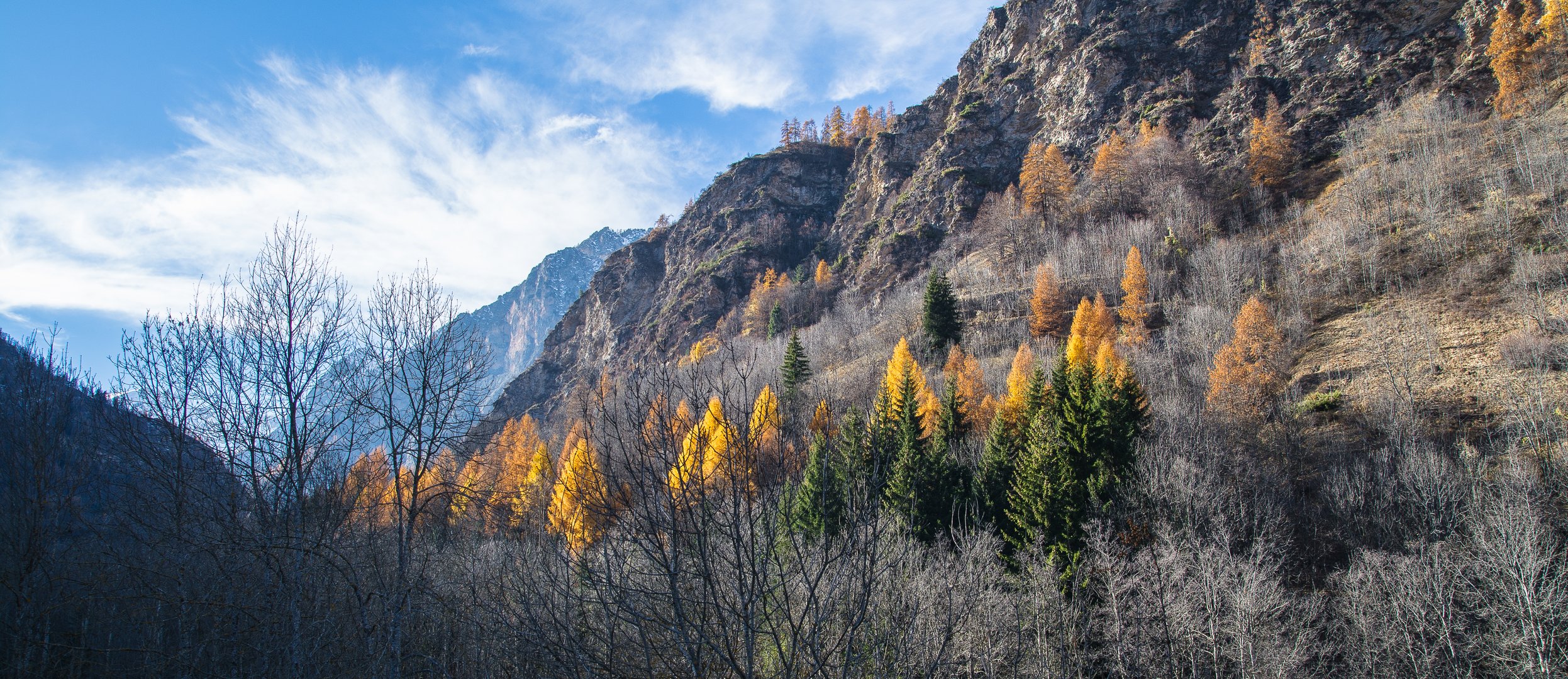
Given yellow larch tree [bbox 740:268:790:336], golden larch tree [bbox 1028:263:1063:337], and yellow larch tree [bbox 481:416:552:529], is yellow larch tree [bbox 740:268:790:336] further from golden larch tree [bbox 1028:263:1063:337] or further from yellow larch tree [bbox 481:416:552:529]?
yellow larch tree [bbox 481:416:552:529]

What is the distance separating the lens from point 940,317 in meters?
52.0

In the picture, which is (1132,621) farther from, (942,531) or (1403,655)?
(1403,655)

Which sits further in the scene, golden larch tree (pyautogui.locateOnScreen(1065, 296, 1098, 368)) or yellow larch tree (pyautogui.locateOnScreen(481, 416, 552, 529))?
golden larch tree (pyautogui.locateOnScreen(1065, 296, 1098, 368))

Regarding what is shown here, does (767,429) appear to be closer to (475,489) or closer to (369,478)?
(475,489)

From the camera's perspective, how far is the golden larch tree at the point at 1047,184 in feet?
233

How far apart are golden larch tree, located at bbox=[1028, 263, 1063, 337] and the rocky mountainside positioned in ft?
84.4

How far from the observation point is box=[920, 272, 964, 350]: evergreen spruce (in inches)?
2030

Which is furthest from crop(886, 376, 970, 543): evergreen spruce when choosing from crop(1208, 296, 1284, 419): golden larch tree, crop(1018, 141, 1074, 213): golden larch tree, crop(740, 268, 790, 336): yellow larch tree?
crop(740, 268, 790, 336): yellow larch tree

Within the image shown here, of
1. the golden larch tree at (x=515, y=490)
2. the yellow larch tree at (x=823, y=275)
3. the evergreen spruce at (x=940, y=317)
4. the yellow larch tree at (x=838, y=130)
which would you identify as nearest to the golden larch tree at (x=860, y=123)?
the yellow larch tree at (x=838, y=130)

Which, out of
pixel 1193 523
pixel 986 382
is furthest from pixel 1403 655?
pixel 986 382

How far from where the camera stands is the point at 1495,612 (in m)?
18.0

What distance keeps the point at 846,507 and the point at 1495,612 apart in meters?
25.9

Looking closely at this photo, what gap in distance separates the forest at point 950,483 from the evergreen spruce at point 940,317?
35 centimetres

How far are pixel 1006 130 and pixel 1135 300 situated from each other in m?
50.0
